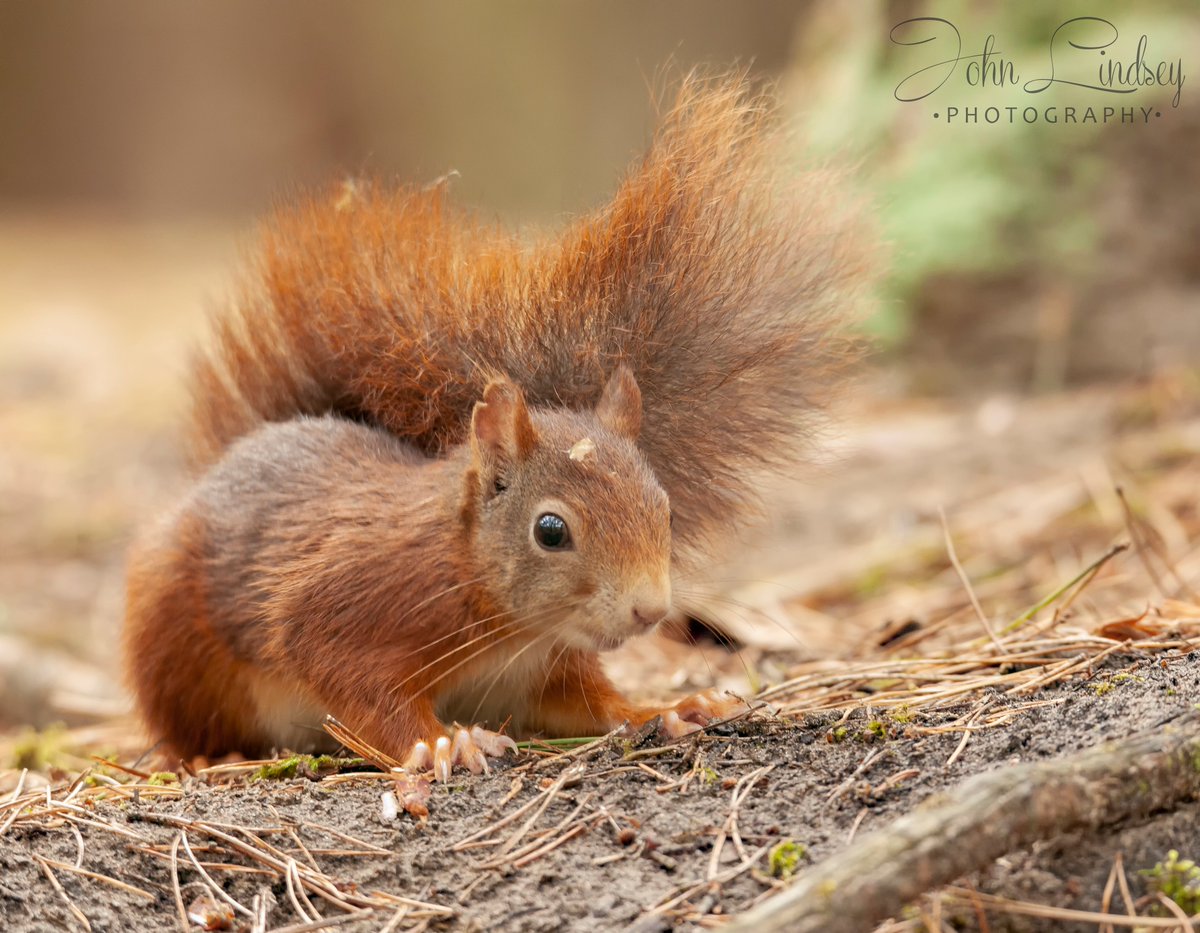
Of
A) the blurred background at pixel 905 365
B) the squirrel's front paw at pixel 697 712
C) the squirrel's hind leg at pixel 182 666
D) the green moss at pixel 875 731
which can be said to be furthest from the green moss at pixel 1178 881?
the squirrel's hind leg at pixel 182 666

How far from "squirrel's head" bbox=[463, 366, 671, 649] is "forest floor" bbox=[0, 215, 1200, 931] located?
31 cm

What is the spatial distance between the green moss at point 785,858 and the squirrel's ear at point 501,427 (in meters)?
1.04

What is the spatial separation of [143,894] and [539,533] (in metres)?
1.02

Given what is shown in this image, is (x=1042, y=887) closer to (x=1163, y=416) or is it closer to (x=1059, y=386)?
(x=1163, y=416)

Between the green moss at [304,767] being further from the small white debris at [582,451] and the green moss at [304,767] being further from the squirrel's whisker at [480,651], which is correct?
the small white debris at [582,451]

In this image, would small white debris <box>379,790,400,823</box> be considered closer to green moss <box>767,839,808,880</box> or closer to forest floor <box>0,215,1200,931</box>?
forest floor <box>0,215,1200,931</box>

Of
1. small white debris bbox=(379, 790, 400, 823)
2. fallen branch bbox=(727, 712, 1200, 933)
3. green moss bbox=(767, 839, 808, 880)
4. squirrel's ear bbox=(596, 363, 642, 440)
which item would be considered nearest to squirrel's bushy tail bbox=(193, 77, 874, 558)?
squirrel's ear bbox=(596, 363, 642, 440)

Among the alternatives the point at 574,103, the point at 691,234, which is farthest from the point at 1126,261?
the point at 574,103

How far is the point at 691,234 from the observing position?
291cm

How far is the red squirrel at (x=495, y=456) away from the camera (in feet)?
8.86

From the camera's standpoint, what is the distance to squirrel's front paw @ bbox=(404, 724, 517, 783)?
Result: 2584 millimetres

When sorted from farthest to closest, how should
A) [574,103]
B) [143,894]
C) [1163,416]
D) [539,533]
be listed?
1. [574,103]
2. [1163,416]
3. [539,533]
4. [143,894]

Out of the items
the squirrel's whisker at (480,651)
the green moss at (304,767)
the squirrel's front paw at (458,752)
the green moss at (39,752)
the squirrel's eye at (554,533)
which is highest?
the squirrel's eye at (554,533)

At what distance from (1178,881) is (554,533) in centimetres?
132
